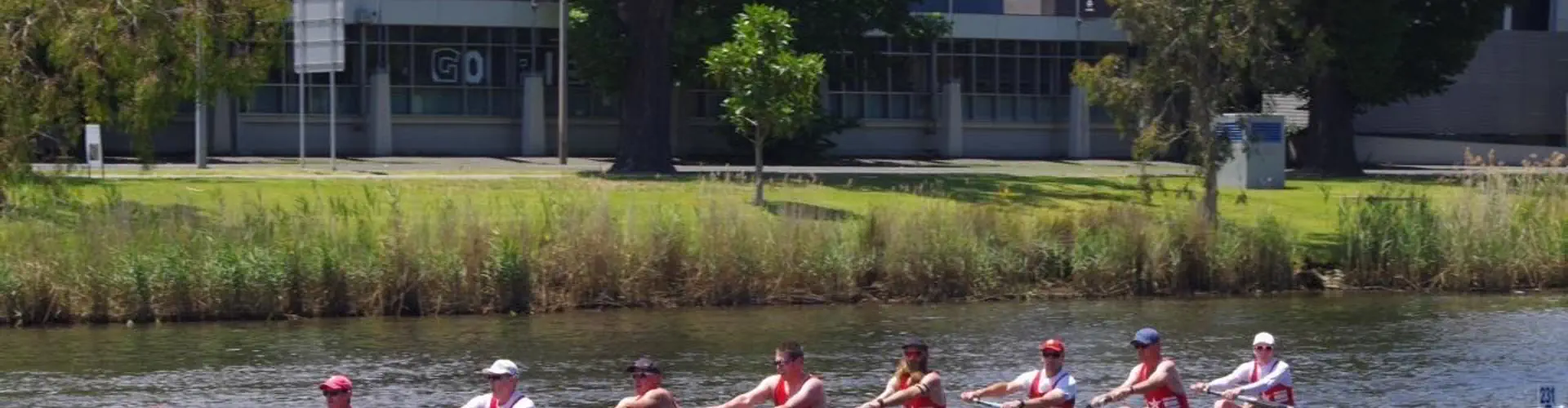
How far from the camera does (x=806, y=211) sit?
143 feet

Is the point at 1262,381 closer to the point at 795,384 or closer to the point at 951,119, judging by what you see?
the point at 795,384

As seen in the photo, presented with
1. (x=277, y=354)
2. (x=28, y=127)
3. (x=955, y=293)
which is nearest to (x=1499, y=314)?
(x=955, y=293)

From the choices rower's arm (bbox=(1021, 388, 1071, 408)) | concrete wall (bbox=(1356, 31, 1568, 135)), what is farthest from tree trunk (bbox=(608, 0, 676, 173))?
concrete wall (bbox=(1356, 31, 1568, 135))

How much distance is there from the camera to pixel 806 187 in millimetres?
50375

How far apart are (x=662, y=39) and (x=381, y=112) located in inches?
741

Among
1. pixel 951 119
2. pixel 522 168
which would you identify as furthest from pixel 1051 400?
pixel 951 119

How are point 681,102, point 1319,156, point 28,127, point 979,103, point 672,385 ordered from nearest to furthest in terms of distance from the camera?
1. point 672,385
2. point 28,127
3. point 1319,156
4. point 681,102
5. point 979,103

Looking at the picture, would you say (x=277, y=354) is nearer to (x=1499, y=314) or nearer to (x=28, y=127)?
(x=28, y=127)

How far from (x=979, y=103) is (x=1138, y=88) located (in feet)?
121

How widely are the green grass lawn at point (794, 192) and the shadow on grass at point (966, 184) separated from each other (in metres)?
0.05

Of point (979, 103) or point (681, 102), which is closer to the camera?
point (681, 102)

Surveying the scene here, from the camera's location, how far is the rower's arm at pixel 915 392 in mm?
20812

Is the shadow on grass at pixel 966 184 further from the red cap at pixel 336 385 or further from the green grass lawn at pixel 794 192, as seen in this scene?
the red cap at pixel 336 385

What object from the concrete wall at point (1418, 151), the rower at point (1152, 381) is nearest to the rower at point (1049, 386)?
the rower at point (1152, 381)
